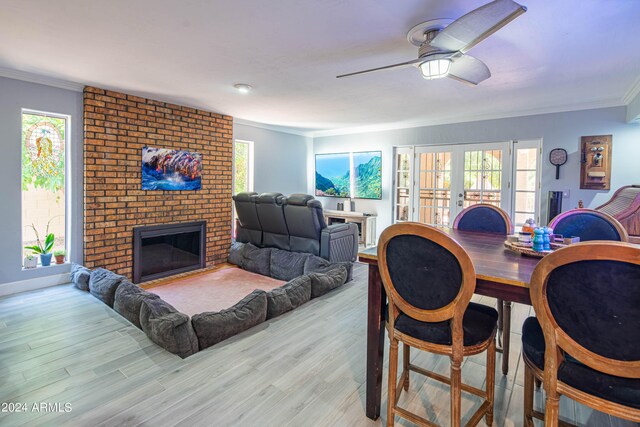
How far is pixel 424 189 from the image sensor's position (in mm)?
6230

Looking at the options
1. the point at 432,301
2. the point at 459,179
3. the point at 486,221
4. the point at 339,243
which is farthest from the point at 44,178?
the point at 459,179

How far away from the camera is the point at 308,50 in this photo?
2.80m

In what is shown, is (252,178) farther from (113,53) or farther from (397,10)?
(397,10)

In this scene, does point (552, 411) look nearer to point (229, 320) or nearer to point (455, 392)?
point (455, 392)

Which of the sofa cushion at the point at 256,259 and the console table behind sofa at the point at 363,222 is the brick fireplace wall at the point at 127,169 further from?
the console table behind sofa at the point at 363,222

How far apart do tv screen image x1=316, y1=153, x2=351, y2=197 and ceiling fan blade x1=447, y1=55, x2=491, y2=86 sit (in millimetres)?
4536

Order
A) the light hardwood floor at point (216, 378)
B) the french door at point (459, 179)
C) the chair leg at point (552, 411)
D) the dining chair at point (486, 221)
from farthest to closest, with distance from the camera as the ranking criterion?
the french door at point (459, 179) → the dining chair at point (486, 221) → the light hardwood floor at point (216, 378) → the chair leg at point (552, 411)

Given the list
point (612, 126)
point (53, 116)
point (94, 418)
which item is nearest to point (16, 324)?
point (94, 418)

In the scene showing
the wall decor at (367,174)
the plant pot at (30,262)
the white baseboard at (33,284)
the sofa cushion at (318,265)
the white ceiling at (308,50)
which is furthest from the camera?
the wall decor at (367,174)

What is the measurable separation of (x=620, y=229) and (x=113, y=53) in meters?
4.09

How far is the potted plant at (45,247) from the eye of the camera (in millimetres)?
3840

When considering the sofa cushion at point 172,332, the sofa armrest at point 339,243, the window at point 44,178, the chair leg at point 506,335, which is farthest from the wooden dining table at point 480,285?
the window at point 44,178

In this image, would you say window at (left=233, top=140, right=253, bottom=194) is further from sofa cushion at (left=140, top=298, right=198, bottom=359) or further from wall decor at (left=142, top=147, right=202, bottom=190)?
sofa cushion at (left=140, top=298, right=198, bottom=359)

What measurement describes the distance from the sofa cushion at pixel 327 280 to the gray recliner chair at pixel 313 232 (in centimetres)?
46
